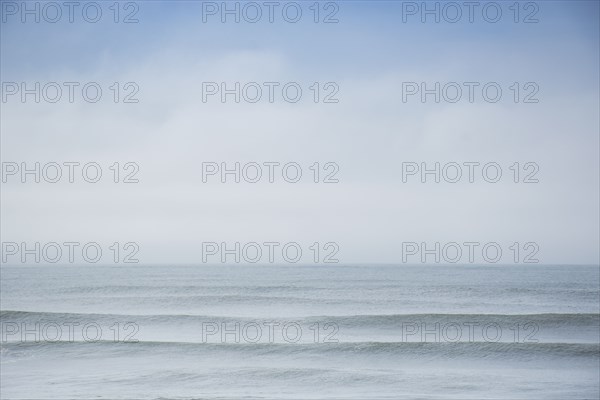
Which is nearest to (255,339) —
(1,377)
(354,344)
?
(354,344)

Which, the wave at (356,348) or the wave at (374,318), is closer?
the wave at (356,348)

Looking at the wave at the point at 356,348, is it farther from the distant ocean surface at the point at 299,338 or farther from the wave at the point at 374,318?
the wave at the point at 374,318

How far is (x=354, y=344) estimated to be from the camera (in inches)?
392

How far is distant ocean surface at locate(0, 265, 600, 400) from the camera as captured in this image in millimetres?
7051

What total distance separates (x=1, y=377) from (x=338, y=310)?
8.40 m

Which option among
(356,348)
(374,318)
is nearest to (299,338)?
(356,348)

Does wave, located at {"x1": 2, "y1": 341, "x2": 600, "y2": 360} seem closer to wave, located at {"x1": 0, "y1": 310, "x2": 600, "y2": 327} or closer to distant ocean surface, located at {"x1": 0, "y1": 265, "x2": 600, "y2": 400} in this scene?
distant ocean surface, located at {"x1": 0, "y1": 265, "x2": 600, "y2": 400}

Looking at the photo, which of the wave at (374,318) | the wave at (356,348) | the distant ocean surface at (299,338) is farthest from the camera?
the wave at (374,318)

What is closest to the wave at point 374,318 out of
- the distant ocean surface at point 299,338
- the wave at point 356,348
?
the distant ocean surface at point 299,338

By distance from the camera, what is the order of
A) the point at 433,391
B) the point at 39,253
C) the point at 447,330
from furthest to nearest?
the point at 447,330, the point at 39,253, the point at 433,391

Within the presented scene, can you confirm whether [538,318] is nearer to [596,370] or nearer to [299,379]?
[596,370]

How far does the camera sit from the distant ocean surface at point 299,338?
23.1ft

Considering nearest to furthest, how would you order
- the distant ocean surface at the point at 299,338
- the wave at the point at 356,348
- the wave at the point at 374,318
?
the distant ocean surface at the point at 299,338
the wave at the point at 356,348
the wave at the point at 374,318

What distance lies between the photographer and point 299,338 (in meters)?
11.0
